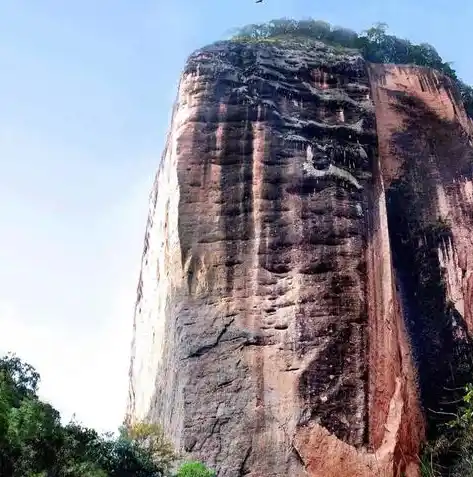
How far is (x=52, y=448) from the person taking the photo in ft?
30.9

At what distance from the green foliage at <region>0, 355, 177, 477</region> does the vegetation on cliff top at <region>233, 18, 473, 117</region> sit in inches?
413

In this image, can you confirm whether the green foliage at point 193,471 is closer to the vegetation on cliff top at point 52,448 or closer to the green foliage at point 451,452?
the vegetation on cliff top at point 52,448

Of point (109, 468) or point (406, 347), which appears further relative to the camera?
point (406, 347)

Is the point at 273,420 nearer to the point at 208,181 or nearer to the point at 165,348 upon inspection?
the point at 165,348

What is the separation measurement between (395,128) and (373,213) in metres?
3.45

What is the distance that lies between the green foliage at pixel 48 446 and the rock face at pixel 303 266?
929 mm

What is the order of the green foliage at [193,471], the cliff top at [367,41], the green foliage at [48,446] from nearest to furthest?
the green foliage at [48,446] → the green foliage at [193,471] → the cliff top at [367,41]

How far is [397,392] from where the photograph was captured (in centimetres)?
1186

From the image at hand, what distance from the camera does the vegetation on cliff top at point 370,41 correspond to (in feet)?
59.7

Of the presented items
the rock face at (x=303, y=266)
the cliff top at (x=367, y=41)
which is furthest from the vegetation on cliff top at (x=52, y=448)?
the cliff top at (x=367, y=41)

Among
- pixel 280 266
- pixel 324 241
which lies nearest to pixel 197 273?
pixel 280 266

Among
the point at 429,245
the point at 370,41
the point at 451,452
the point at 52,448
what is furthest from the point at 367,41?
the point at 52,448

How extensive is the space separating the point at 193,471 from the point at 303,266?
3.86 metres

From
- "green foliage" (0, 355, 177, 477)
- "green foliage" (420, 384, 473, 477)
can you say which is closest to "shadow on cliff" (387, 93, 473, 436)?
"green foliage" (420, 384, 473, 477)
